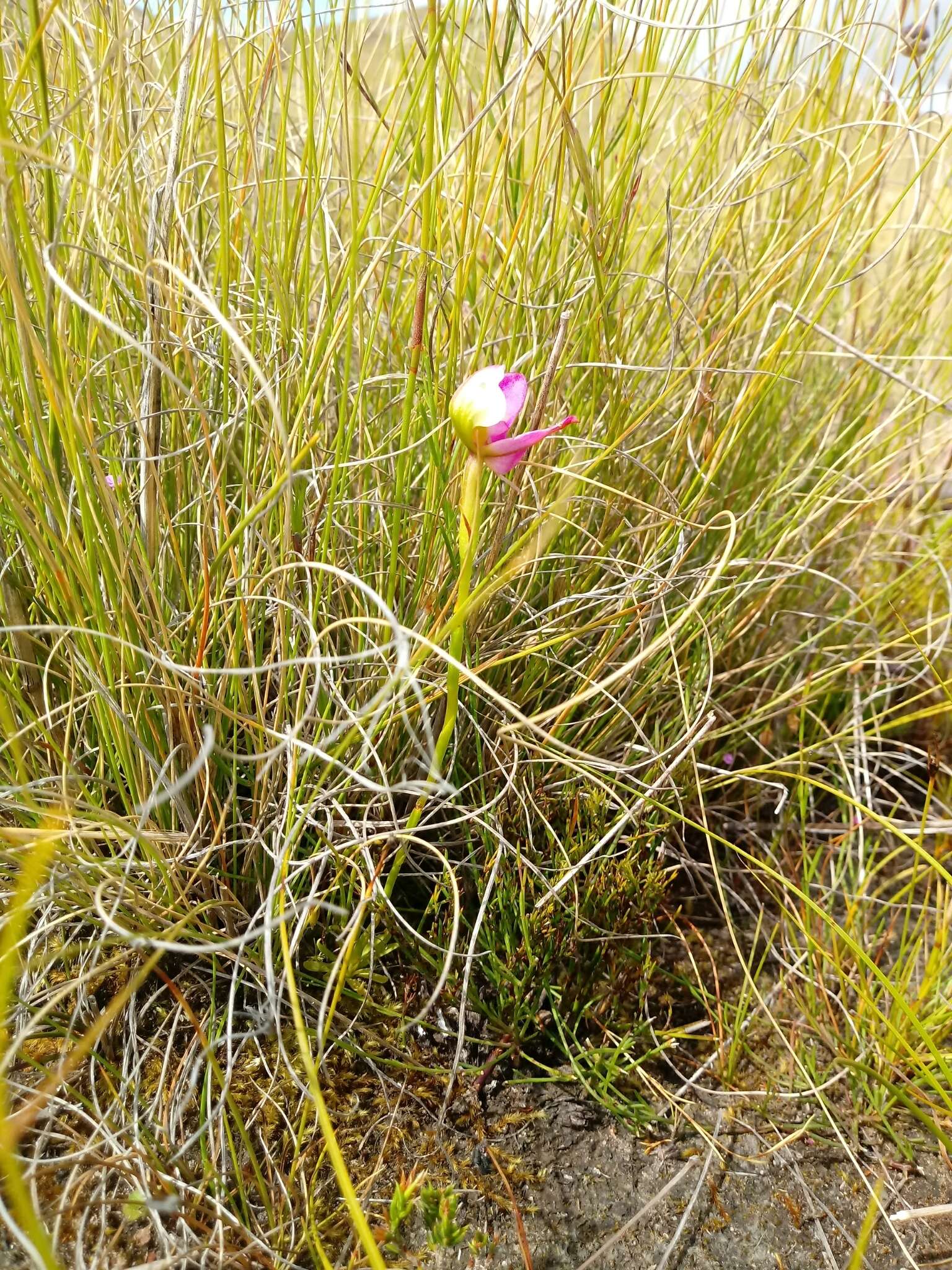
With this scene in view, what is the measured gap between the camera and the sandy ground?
2.24 ft

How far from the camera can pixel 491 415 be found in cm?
57

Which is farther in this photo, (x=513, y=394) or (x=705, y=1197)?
(x=705, y=1197)

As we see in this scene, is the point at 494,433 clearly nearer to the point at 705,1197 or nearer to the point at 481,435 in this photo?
the point at 481,435

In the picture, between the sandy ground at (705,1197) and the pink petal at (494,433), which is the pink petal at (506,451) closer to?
the pink petal at (494,433)

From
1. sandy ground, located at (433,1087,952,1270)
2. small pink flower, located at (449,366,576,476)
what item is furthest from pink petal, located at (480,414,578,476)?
sandy ground, located at (433,1087,952,1270)

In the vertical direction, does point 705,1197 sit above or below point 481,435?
below

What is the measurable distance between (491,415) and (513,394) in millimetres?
27

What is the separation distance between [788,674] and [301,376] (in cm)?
77

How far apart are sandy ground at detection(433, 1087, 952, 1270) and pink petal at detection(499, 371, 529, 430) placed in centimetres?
62

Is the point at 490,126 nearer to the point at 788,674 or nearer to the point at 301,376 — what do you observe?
the point at 301,376

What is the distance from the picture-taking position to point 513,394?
0.58 metres

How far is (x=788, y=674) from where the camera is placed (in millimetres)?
1154

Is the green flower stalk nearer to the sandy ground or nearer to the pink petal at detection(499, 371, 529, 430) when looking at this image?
the pink petal at detection(499, 371, 529, 430)

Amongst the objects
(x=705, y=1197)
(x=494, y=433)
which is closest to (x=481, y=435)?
(x=494, y=433)
